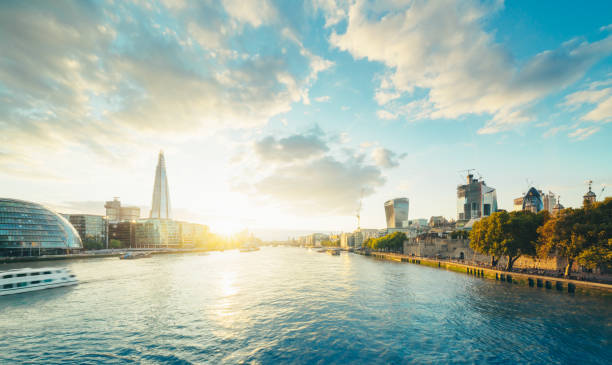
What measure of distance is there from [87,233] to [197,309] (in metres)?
222

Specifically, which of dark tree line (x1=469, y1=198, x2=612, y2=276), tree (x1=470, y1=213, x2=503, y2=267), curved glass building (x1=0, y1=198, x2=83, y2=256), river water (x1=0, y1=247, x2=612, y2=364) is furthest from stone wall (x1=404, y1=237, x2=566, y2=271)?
curved glass building (x1=0, y1=198, x2=83, y2=256)

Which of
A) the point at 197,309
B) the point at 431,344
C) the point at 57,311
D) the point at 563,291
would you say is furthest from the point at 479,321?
the point at 57,311

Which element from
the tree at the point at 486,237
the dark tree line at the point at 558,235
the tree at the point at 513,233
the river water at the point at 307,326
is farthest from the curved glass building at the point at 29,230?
the tree at the point at 513,233

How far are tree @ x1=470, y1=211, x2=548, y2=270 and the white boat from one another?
93.3 metres

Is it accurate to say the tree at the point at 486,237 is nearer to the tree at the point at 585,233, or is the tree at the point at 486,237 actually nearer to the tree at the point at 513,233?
the tree at the point at 513,233

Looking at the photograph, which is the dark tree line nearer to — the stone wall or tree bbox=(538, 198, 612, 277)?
tree bbox=(538, 198, 612, 277)

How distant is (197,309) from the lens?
37.0 metres

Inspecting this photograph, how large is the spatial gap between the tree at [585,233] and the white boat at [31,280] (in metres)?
94.5

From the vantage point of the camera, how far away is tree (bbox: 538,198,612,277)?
1606 inches

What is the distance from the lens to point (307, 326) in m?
29.4

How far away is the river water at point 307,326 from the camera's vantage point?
895 inches

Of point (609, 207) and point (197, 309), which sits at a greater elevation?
point (609, 207)

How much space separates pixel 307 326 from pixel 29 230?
146m

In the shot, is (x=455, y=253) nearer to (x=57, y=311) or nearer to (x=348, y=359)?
(x=348, y=359)
